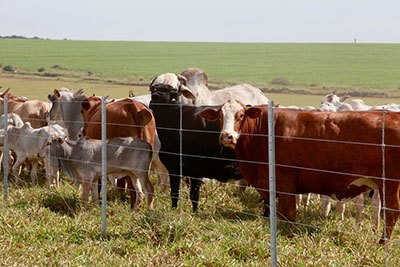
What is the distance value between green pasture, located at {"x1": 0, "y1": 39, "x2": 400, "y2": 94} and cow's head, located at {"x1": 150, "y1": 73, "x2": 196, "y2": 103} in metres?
38.1

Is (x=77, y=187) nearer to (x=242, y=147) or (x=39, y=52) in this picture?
(x=242, y=147)

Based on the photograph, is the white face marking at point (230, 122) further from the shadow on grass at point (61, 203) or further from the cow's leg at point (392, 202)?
the shadow on grass at point (61, 203)

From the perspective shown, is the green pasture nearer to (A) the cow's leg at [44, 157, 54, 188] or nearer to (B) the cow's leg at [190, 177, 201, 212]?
(A) the cow's leg at [44, 157, 54, 188]

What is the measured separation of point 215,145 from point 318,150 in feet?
8.12

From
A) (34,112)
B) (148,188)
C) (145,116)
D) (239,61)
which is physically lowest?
(148,188)

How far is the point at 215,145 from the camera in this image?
12016 mm

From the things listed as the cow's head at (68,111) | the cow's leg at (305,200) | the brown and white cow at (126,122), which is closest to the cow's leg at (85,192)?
the brown and white cow at (126,122)

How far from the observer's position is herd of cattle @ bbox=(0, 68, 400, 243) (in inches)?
378

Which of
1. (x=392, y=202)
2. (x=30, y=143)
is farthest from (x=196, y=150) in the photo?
(x=30, y=143)

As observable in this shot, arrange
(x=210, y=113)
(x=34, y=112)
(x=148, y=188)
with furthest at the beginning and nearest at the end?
(x=34, y=112), (x=148, y=188), (x=210, y=113)

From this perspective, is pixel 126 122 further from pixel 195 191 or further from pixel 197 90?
pixel 195 191

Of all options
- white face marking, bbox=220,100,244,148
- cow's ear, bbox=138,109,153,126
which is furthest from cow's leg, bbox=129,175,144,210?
white face marking, bbox=220,100,244,148

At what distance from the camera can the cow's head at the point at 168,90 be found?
12.7 meters

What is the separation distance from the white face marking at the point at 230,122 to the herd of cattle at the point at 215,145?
0.5 inches
